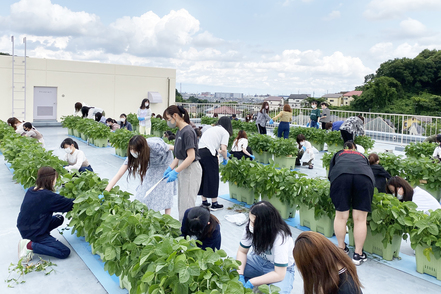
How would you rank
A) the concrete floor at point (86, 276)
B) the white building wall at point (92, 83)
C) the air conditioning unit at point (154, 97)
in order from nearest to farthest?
1. the concrete floor at point (86, 276)
2. the white building wall at point (92, 83)
3. the air conditioning unit at point (154, 97)

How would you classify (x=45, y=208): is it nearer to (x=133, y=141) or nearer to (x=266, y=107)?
(x=133, y=141)

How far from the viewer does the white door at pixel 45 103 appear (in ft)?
58.2

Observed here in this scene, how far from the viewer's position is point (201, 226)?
2900 mm

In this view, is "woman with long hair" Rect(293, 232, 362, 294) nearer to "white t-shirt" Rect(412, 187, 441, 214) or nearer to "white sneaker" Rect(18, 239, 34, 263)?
"white t-shirt" Rect(412, 187, 441, 214)

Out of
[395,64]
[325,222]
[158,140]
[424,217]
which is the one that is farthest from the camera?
[395,64]

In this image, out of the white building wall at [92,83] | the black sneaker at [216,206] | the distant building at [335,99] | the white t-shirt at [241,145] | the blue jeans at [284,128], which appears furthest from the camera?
the distant building at [335,99]

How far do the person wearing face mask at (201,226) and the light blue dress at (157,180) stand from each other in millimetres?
1137

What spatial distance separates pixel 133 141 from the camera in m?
3.75

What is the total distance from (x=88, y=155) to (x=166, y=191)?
21.8 ft

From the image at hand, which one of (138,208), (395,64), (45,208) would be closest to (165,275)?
(138,208)

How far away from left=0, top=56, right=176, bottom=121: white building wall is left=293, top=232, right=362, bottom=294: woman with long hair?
18.1 m

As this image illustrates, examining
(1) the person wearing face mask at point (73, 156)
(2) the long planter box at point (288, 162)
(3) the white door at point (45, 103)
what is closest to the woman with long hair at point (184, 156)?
(1) the person wearing face mask at point (73, 156)

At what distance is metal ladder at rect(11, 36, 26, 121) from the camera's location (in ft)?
55.1

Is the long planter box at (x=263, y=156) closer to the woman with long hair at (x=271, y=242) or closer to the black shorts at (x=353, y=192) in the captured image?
the black shorts at (x=353, y=192)
